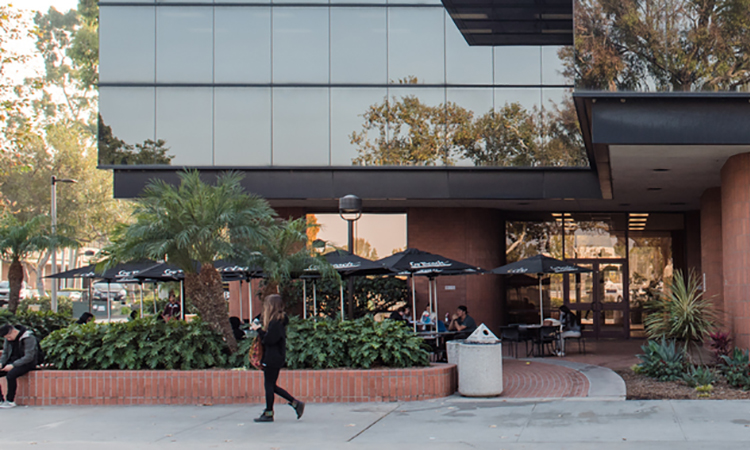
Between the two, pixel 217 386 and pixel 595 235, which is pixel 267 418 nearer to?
pixel 217 386

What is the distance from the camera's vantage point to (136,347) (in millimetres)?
11500

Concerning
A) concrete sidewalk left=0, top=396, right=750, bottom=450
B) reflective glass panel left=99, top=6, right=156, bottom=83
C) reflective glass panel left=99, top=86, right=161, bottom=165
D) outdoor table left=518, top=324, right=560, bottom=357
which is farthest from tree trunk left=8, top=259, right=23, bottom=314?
outdoor table left=518, top=324, right=560, bottom=357

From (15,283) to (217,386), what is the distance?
11373mm

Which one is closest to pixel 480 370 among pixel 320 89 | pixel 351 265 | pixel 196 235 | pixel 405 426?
pixel 405 426

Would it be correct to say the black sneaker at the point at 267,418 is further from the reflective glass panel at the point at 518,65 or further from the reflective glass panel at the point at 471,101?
the reflective glass panel at the point at 518,65

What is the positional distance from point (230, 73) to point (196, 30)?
1508mm

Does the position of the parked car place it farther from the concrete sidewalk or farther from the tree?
the tree

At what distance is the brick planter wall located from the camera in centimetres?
1065

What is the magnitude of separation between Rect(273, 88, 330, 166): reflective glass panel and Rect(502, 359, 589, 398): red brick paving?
24.8 ft

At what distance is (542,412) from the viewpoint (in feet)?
31.3

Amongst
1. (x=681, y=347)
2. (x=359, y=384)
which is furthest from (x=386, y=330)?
(x=681, y=347)

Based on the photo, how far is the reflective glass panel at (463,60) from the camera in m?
19.1

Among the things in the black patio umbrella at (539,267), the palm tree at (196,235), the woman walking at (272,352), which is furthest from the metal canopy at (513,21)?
the woman walking at (272,352)

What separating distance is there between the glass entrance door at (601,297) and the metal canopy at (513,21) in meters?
7.06
